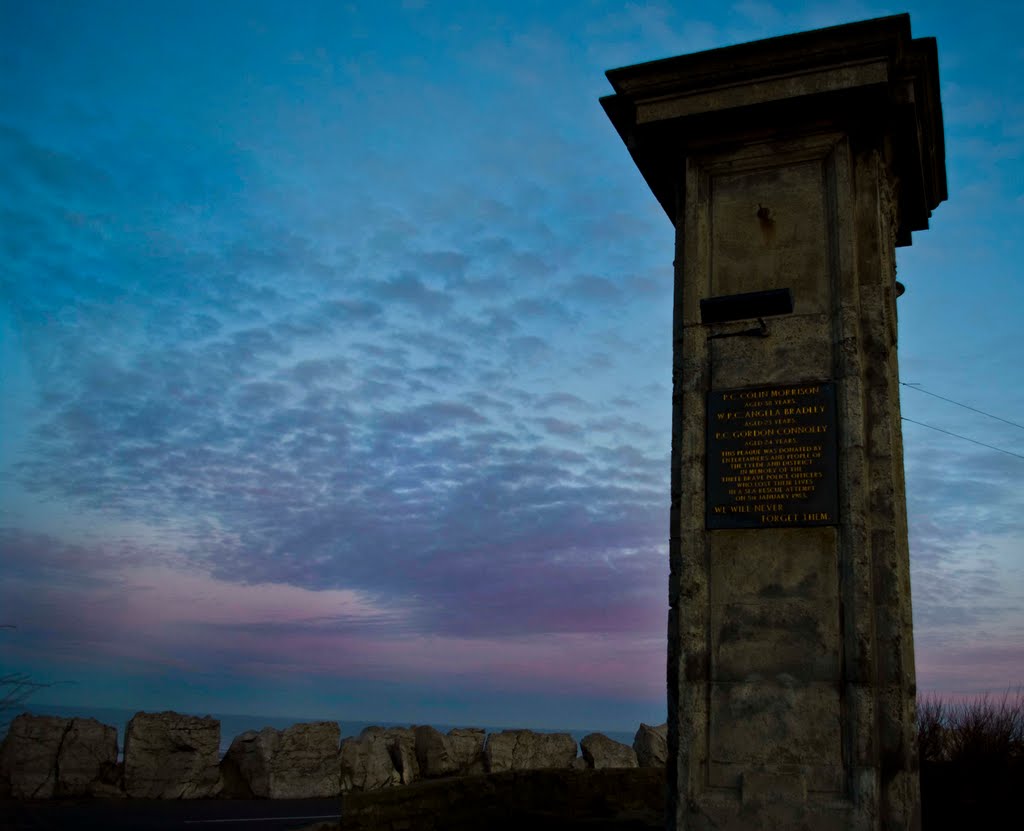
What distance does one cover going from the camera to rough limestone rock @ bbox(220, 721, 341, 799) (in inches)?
543

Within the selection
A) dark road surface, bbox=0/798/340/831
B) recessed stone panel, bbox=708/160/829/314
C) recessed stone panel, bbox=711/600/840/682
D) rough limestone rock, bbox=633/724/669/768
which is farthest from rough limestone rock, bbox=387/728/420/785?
recessed stone panel, bbox=708/160/829/314

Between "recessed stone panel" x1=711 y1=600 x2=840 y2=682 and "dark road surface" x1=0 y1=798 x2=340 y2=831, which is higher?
"recessed stone panel" x1=711 y1=600 x2=840 y2=682

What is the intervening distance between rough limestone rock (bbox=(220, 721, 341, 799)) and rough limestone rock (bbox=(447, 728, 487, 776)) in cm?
237

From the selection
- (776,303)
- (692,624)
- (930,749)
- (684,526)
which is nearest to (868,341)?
(776,303)

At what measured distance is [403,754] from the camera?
1541 centimetres

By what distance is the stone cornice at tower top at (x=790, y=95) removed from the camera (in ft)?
30.9

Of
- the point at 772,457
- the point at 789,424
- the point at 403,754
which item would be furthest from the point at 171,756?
the point at 789,424

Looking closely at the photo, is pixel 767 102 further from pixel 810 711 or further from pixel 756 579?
pixel 810 711

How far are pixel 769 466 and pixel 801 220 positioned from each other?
269cm

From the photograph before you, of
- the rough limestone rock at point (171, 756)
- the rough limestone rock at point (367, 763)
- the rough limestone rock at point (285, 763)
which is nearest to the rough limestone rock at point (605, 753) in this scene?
the rough limestone rock at point (367, 763)

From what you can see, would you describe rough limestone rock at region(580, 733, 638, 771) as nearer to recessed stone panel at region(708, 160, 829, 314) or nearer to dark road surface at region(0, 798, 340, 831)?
dark road surface at region(0, 798, 340, 831)

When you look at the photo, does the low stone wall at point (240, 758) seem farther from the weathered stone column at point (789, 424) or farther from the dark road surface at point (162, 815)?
the weathered stone column at point (789, 424)

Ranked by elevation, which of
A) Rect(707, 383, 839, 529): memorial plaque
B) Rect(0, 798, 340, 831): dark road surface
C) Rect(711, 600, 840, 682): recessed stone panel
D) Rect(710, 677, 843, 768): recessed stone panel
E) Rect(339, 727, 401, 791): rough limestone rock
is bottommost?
Rect(0, 798, 340, 831): dark road surface

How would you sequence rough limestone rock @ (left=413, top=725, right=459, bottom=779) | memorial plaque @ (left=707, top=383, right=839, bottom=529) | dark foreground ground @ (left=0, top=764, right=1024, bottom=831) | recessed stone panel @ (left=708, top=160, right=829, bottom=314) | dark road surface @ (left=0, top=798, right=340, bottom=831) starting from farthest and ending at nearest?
rough limestone rock @ (left=413, top=725, right=459, bottom=779), dark foreground ground @ (left=0, top=764, right=1024, bottom=831), dark road surface @ (left=0, top=798, right=340, bottom=831), recessed stone panel @ (left=708, top=160, right=829, bottom=314), memorial plaque @ (left=707, top=383, right=839, bottom=529)
